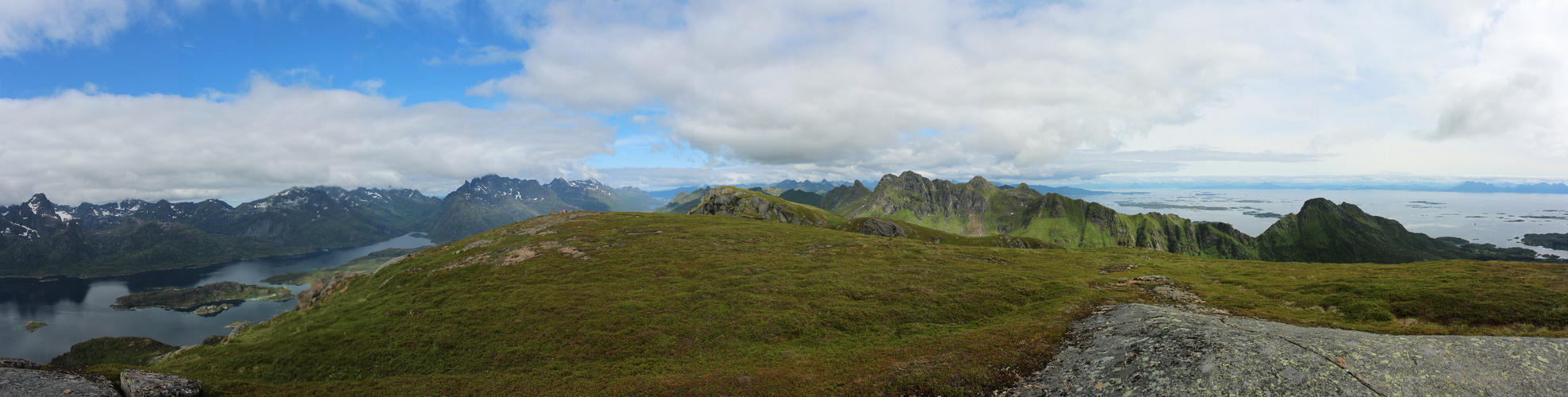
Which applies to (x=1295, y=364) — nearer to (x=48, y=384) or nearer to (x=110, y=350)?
(x=48, y=384)

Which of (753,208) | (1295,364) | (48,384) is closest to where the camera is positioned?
(1295,364)

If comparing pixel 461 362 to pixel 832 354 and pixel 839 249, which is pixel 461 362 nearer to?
pixel 832 354

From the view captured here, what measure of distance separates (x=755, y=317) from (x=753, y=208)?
96.3m

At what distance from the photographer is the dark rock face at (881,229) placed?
4847 inches

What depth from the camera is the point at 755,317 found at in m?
32.8

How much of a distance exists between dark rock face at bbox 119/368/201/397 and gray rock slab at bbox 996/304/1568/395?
1302 inches

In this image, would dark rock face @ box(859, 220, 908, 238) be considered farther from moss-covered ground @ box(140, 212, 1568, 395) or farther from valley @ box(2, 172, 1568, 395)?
moss-covered ground @ box(140, 212, 1568, 395)

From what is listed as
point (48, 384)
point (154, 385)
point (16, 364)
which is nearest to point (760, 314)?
point (154, 385)

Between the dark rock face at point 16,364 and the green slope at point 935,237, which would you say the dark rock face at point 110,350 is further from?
the green slope at point 935,237

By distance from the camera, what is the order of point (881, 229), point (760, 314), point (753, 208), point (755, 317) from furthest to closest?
point (753, 208)
point (881, 229)
point (760, 314)
point (755, 317)

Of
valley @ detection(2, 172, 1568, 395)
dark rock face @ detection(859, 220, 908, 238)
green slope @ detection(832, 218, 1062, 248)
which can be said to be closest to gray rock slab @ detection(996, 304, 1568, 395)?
valley @ detection(2, 172, 1568, 395)

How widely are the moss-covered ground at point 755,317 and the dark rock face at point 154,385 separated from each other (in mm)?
2087

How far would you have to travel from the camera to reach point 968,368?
19.7 m

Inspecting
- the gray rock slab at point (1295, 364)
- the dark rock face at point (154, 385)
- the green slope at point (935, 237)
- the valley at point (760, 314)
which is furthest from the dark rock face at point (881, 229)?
the dark rock face at point (154, 385)
